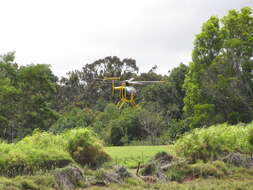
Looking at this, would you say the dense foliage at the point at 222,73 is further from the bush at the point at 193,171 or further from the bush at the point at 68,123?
the bush at the point at 193,171

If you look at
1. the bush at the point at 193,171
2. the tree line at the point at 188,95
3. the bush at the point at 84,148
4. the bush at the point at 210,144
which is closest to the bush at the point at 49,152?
the bush at the point at 84,148

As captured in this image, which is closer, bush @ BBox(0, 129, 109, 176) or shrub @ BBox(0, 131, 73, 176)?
shrub @ BBox(0, 131, 73, 176)

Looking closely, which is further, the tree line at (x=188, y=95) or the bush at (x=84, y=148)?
the tree line at (x=188, y=95)

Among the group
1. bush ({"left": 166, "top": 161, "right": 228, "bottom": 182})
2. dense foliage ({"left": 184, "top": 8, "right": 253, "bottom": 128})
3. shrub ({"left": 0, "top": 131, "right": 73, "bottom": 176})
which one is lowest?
bush ({"left": 166, "top": 161, "right": 228, "bottom": 182})

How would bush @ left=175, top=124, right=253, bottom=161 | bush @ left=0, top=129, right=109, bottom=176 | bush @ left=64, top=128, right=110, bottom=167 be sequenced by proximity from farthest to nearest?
1. bush @ left=175, top=124, right=253, bottom=161
2. bush @ left=64, top=128, right=110, bottom=167
3. bush @ left=0, top=129, right=109, bottom=176

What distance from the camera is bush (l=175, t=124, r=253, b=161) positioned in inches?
562

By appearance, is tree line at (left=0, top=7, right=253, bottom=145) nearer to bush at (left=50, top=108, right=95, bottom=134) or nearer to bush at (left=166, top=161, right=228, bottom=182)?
bush at (left=50, top=108, right=95, bottom=134)

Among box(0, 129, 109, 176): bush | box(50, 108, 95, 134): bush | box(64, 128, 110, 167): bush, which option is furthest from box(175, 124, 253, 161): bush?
box(50, 108, 95, 134): bush

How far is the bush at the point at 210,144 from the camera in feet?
46.8

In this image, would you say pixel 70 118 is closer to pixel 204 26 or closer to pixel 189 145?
pixel 204 26

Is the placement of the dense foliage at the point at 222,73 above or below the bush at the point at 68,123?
above

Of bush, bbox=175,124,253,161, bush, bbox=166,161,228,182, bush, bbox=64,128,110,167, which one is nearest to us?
bush, bbox=166,161,228,182

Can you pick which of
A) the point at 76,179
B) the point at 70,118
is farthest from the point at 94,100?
the point at 76,179

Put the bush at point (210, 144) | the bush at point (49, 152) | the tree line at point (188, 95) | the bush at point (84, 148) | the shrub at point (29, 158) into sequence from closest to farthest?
the shrub at point (29, 158) → the bush at point (49, 152) → the bush at point (84, 148) → the bush at point (210, 144) → the tree line at point (188, 95)
